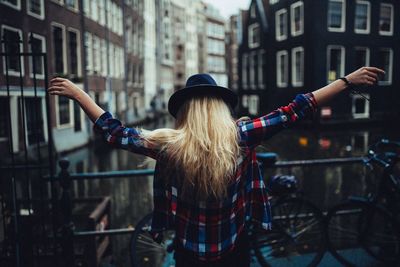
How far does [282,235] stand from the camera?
292 cm

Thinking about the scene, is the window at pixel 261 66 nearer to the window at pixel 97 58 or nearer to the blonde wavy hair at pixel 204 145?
the blonde wavy hair at pixel 204 145

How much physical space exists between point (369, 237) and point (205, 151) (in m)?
2.33

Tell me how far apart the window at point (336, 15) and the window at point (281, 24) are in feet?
1.27

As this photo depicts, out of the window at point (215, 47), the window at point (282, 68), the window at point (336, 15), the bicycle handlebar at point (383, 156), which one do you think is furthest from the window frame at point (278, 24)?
the window at point (215, 47)

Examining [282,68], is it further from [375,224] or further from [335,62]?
[375,224]

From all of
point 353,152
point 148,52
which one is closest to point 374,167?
point 353,152

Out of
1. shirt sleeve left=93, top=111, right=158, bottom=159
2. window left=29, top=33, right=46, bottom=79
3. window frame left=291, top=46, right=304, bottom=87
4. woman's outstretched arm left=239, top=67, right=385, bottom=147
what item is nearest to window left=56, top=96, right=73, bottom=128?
window left=29, top=33, right=46, bottom=79

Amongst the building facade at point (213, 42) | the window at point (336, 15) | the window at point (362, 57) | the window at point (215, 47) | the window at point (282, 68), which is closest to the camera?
the window at point (336, 15)

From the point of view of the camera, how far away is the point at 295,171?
9.91 meters

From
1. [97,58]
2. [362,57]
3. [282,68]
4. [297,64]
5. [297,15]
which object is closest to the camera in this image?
[362,57]

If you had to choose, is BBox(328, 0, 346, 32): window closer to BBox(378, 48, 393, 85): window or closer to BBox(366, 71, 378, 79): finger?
BBox(378, 48, 393, 85): window

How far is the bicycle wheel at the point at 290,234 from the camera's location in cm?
290

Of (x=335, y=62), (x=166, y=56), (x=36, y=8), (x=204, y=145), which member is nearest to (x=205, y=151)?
(x=204, y=145)

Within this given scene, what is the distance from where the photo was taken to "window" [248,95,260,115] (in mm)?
3423
